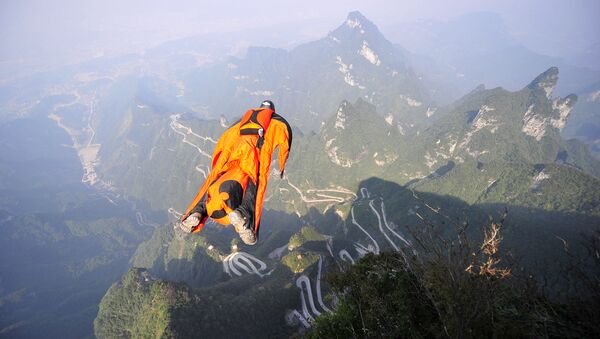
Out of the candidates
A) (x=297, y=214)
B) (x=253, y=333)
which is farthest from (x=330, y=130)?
(x=253, y=333)

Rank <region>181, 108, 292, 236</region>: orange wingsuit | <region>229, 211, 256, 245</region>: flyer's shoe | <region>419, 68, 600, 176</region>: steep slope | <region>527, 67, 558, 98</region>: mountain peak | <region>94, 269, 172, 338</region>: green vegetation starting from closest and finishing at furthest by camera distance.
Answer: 1. <region>229, 211, 256, 245</region>: flyer's shoe
2. <region>181, 108, 292, 236</region>: orange wingsuit
3. <region>94, 269, 172, 338</region>: green vegetation
4. <region>419, 68, 600, 176</region>: steep slope
5. <region>527, 67, 558, 98</region>: mountain peak

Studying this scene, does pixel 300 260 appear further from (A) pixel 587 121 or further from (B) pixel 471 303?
(A) pixel 587 121

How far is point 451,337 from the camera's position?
21.0 ft

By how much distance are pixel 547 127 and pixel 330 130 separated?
70836 mm

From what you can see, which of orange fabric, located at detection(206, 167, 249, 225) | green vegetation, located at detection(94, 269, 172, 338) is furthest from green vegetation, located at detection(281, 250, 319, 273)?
orange fabric, located at detection(206, 167, 249, 225)

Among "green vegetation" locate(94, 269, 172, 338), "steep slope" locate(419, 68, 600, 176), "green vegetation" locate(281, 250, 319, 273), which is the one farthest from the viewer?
"steep slope" locate(419, 68, 600, 176)

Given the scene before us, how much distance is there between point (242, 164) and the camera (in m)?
7.39

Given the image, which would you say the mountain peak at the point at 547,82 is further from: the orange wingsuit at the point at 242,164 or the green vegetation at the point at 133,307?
the orange wingsuit at the point at 242,164

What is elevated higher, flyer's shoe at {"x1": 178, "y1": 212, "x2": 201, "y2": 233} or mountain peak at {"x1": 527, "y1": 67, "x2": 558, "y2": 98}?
flyer's shoe at {"x1": 178, "y1": 212, "x2": 201, "y2": 233}

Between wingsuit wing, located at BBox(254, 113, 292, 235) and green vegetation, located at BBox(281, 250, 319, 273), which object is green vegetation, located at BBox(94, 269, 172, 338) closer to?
green vegetation, located at BBox(281, 250, 319, 273)

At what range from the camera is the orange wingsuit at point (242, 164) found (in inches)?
257

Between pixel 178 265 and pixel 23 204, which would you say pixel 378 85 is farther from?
pixel 23 204

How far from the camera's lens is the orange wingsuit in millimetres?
6535

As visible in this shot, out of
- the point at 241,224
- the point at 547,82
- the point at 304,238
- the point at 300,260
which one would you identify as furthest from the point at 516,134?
the point at 241,224
